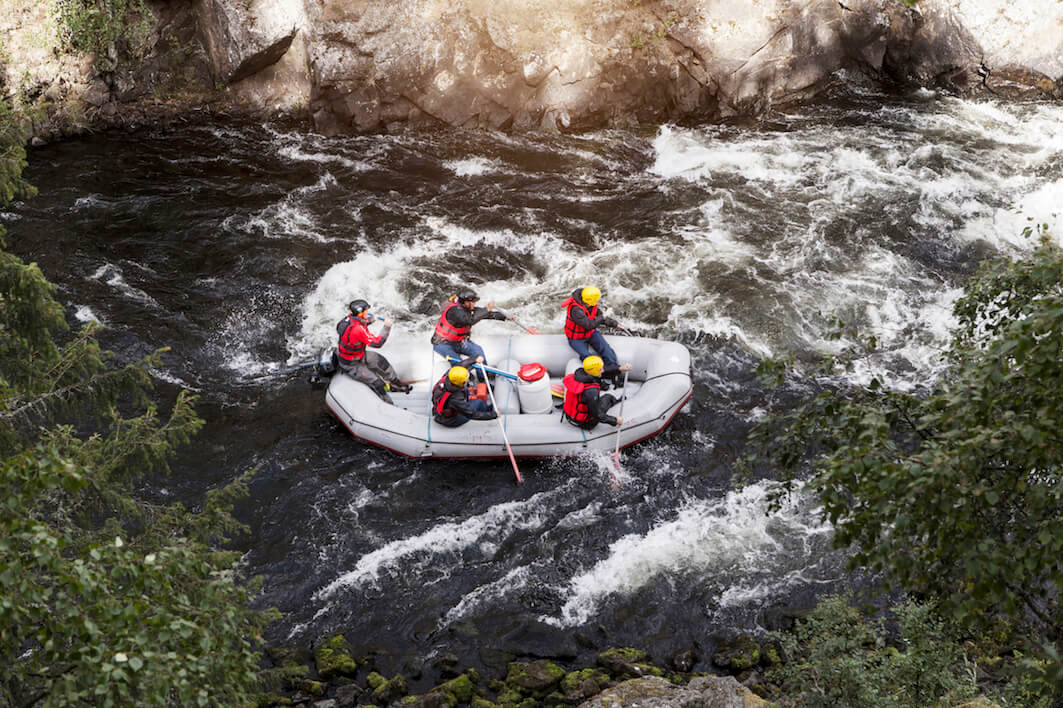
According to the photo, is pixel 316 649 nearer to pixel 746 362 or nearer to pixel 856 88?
pixel 746 362

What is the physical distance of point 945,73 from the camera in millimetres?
20453

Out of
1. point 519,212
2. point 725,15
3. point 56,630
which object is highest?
point 725,15

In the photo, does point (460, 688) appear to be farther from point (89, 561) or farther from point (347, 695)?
point (89, 561)

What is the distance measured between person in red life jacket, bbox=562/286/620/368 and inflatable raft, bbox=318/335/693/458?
8.5 inches

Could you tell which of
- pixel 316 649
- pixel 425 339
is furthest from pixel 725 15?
pixel 316 649

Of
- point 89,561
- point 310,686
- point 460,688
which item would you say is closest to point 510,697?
point 460,688

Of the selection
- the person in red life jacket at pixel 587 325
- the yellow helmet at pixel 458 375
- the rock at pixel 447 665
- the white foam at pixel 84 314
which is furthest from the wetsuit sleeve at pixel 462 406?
the white foam at pixel 84 314

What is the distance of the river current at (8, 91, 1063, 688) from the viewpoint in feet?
31.4

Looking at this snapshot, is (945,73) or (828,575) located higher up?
(945,73)

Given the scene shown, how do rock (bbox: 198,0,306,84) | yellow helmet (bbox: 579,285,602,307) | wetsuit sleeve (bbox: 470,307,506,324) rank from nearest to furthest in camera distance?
1. yellow helmet (bbox: 579,285,602,307)
2. wetsuit sleeve (bbox: 470,307,506,324)
3. rock (bbox: 198,0,306,84)

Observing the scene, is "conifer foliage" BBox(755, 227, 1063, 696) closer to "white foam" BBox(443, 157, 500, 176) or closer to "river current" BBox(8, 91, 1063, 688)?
"river current" BBox(8, 91, 1063, 688)

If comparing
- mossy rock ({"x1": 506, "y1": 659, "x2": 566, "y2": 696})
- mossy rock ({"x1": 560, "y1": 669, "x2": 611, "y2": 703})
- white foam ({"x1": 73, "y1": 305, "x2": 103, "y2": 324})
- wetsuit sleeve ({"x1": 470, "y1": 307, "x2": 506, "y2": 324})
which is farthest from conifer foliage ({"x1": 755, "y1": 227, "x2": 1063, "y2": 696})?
white foam ({"x1": 73, "y1": 305, "x2": 103, "y2": 324})

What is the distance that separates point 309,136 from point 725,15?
31.8 feet

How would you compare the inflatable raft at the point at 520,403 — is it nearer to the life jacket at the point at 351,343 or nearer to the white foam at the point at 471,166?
the life jacket at the point at 351,343
